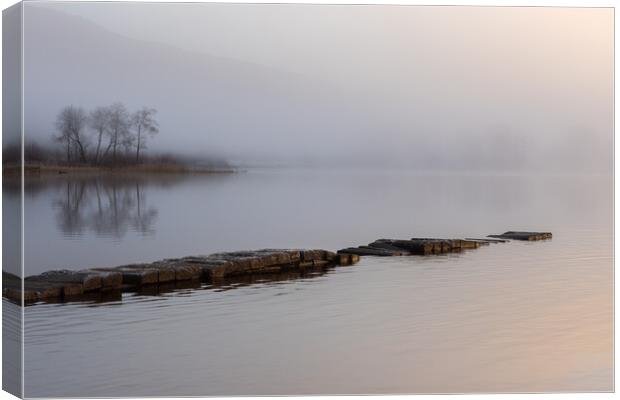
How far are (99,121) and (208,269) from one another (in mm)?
2557

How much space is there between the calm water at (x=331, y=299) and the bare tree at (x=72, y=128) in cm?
33

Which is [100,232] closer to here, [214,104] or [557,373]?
[214,104]

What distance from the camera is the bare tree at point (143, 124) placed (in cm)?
1259

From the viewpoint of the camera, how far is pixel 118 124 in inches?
494

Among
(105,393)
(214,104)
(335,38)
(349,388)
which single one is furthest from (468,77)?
(105,393)

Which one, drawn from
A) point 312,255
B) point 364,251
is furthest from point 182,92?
point 364,251

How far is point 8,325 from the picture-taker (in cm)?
1259

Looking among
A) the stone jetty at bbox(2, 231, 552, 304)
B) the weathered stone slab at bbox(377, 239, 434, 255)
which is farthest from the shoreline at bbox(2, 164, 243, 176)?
the weathered stone slab at bbox(377, 239, 434, 255)

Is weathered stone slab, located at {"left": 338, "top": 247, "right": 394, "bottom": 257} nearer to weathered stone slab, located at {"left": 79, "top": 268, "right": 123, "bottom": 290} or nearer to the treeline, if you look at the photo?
weathered stone slab, located at {"left": 79, "top": 268, "right": 123, "bottom": 290}

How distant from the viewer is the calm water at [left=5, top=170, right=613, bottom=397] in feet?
40.0

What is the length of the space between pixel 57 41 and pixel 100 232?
1922 mm

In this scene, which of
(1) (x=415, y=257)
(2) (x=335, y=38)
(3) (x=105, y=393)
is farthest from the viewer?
(1) (x=415, y=257)

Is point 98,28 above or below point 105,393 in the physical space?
above

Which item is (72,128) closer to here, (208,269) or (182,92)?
(182,92)
